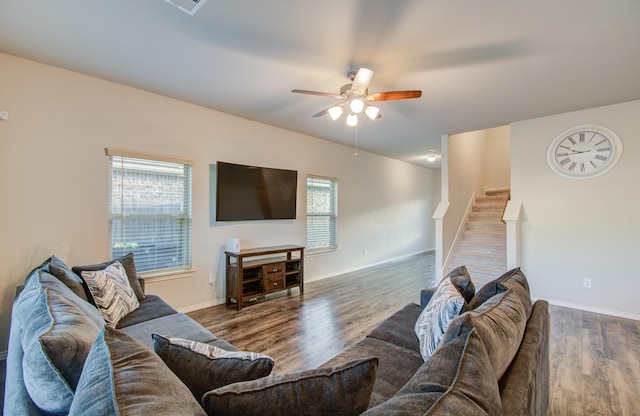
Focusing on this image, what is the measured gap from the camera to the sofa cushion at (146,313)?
2.19 m

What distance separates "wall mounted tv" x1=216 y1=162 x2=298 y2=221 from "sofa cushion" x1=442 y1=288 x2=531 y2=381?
129 inches

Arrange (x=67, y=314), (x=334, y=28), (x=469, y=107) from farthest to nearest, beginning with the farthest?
(x=469, y=107) < (x=334, y=28) < (x=67, y=314)

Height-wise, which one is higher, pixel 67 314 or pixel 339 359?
pixel 67 314

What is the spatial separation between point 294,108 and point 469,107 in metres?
2.19

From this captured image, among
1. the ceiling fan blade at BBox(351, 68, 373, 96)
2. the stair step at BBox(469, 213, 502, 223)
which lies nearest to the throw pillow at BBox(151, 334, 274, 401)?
the ceiling fan blade at BBox(351, 68, 373, 96)

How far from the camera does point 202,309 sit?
3.69m

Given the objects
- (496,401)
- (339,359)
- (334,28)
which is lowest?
(339,359)

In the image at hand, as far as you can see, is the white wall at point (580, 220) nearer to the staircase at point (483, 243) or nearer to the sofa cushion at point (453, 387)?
the staircase at point (483, 243)

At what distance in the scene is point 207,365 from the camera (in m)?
0.96

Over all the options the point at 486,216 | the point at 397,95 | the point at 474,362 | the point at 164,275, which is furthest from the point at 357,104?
the point at 486,216

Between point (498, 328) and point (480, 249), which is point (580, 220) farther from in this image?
point (498, 328)

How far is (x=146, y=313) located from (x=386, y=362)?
74.6 inches

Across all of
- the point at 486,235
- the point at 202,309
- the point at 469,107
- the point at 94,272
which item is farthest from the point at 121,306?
the point at 486,235

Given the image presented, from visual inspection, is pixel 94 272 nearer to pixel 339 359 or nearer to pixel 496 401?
pixel 339 359
